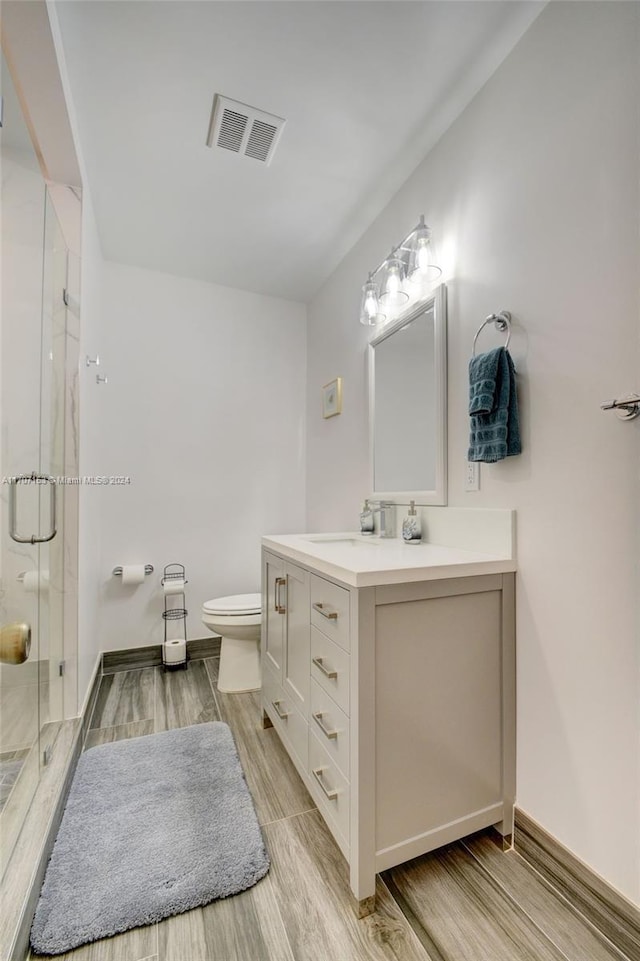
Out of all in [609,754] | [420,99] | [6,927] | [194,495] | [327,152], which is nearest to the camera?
[6,927]

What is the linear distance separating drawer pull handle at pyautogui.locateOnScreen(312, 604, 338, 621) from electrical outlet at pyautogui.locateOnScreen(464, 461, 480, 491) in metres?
0.69

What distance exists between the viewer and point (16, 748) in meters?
1.29

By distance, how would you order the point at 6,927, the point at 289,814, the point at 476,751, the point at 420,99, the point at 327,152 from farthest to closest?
the point at 327,152, the point at 420,99, the point at 289,814, the point at 476,751, the point at 6,927

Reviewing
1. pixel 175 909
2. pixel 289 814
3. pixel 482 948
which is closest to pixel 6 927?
pixel 175 909

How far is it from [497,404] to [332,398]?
147 centimetres

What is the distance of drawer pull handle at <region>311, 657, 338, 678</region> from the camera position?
1186 millimetres

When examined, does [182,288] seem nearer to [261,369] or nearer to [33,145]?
[261,369]

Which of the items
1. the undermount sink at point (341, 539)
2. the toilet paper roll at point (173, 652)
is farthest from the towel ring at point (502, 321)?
the toilet paper roll at point (173, 652)

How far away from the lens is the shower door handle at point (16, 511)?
1.35m

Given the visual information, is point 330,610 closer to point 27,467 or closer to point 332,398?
point 27,467

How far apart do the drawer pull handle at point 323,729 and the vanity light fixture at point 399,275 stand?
5.51 feet

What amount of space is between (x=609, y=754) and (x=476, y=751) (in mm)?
343

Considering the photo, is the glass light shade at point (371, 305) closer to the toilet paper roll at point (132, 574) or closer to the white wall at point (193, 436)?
the white wall at point (193, 436)

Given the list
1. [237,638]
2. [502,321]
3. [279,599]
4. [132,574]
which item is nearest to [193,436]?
[132,574]
